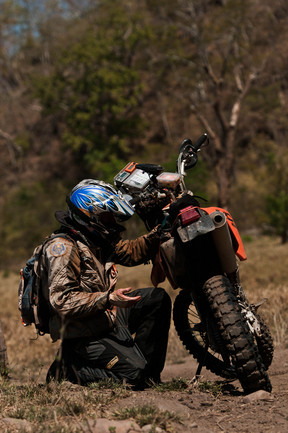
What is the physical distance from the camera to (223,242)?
168 inches

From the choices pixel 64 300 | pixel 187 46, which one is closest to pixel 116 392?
pixel 64 300

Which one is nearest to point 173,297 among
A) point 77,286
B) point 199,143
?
point 199,143

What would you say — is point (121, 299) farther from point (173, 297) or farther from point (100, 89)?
point (100, 89)

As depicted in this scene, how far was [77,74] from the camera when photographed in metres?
44.9

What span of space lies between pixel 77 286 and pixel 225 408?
135 cm

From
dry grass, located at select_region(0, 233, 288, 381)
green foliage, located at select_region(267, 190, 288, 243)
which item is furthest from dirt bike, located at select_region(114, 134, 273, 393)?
green foliage, located at select_region(267, 190, 288, 243)

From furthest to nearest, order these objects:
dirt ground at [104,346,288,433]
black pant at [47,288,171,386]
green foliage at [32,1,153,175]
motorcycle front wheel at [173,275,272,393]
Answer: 1. green foliage at [32,1,153,175]
2. black pant at [47,288,171,386]
3. motorcycle front wheel at [173,275,272,393]
4. dirt ground at [104,346,288,433]

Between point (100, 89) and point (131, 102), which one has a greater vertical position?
point (100, 89)

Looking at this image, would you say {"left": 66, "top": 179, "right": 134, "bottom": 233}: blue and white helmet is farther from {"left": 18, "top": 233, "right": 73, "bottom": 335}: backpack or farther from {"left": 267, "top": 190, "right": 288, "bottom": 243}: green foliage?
{"left": 267, "top": 190, "right": 288, "bottom": 243}: green foliage

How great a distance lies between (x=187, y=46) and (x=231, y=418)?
48.1 metres

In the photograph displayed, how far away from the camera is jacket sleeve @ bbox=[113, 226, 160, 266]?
521 centimetres

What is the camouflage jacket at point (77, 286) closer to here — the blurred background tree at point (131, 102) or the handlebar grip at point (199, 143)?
the handlebar grip at point (199, 143)

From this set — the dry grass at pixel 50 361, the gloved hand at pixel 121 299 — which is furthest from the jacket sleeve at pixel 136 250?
the dry grass at pixel 50 361

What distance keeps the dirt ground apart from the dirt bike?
6.6 inches
